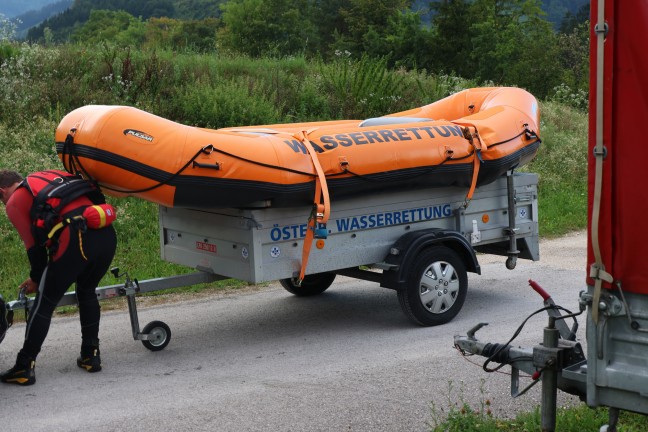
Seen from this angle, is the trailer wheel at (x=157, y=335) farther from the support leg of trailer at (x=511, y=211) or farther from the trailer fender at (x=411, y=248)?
the support leg of trailer at (x=511, y=211)

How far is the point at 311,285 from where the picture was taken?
9688mm

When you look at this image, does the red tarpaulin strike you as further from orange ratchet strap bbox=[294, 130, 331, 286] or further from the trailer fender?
the trailer fender

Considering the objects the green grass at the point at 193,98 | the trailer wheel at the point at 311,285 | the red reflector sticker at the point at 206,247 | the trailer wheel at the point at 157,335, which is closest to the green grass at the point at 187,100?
the green grass at the point at 193,98

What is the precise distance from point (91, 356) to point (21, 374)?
0.54 metres

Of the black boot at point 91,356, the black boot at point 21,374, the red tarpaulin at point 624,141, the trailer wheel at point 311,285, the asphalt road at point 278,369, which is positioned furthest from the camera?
the trailer wheel at point 311,285

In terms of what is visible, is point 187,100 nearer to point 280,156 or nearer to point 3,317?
point 280,156

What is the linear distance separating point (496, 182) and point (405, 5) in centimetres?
5325

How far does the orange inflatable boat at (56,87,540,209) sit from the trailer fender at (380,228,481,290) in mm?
437

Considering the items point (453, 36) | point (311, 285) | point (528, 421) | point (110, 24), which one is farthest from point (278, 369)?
point (110, 24)

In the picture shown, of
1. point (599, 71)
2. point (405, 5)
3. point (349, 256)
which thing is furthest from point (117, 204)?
point (405, 5)

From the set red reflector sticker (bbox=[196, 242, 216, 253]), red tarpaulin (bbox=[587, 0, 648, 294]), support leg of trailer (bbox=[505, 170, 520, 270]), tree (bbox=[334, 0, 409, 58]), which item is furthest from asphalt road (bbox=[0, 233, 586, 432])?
tree (bbox=[334, 0, 409, 58])

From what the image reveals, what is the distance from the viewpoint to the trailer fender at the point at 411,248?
8094 millimetres

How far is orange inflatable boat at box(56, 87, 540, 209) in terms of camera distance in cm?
699

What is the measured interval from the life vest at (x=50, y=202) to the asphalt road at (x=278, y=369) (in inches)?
44.6
